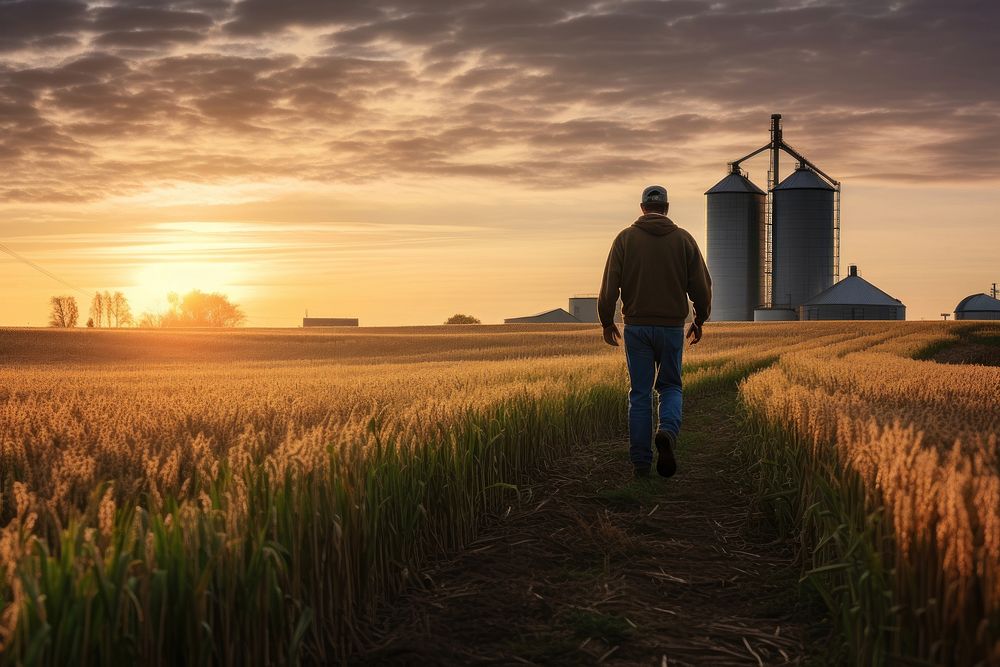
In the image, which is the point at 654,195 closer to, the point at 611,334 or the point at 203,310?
the point at 611,334

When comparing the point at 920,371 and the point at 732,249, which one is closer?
the point at 920,371

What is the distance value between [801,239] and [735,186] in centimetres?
713

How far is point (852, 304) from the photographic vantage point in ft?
235

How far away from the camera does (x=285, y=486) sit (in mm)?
4273

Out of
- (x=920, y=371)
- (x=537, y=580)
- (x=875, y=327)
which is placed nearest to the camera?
(x=537, y=580)

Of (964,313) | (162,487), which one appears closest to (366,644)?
(162,487)

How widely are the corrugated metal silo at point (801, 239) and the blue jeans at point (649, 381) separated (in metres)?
68.2

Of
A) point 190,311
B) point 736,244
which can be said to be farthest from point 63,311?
point 736,244

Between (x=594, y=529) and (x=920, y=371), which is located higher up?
(x=920, y=371)

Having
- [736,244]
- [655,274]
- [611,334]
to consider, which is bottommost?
[611,334]

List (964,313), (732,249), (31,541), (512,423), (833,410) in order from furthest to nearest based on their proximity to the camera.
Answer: (964,313) < (732,249) < (512,423) < (833,410) < (31,541)

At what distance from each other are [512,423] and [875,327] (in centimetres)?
5267

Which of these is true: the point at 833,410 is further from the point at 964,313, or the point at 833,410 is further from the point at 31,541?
the point at 964,313

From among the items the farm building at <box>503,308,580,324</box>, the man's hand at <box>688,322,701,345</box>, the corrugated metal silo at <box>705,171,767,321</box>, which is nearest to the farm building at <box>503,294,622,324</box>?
the farm building at <box>503,308,580,324</box>
